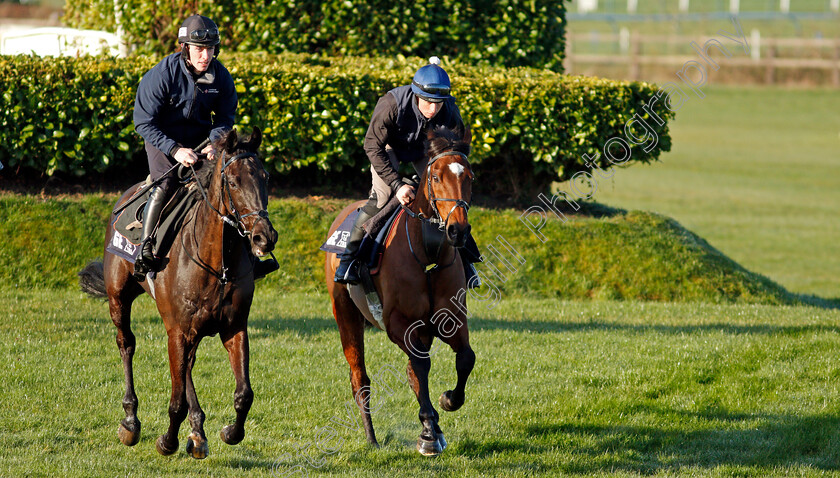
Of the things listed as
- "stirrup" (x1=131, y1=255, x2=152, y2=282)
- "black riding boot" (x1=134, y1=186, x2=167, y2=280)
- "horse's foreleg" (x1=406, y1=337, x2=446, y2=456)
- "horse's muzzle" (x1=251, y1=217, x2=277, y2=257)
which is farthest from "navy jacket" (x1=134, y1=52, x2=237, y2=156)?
"horse's foreleg" (x1=406, y1=337, x2=446, y2=456)

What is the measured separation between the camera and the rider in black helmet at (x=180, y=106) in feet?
21.8

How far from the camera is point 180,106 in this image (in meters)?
6.99

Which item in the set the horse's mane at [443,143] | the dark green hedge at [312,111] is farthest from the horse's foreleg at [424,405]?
the dark green hedge at [312,111]

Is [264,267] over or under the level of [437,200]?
under

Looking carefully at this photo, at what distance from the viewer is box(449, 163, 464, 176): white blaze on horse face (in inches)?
244

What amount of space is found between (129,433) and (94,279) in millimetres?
1778

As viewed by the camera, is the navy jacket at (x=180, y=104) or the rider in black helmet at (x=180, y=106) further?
the navy jacket at (x=180, y=104)

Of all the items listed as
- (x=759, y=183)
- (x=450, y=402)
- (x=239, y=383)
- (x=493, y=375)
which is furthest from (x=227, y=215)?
(x=759, y=183)

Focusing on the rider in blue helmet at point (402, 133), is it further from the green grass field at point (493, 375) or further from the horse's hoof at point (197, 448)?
the horse's hoof at point (197, 448)

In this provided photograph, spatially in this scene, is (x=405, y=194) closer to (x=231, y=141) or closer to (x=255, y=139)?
(x=255, y=139)

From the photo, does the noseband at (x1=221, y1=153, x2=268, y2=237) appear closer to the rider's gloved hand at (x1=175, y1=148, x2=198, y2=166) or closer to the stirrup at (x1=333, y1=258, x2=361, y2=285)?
the rider's gloved hand at (x1=175, y1=148, x2=198, y2=166)

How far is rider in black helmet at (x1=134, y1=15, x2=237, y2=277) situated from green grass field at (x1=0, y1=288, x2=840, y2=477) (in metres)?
1.55

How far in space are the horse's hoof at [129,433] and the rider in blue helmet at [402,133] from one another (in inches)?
73.9

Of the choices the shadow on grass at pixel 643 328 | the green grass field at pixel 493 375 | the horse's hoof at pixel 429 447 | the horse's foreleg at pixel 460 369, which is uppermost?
the horse's foreleg at pixel 460 369
